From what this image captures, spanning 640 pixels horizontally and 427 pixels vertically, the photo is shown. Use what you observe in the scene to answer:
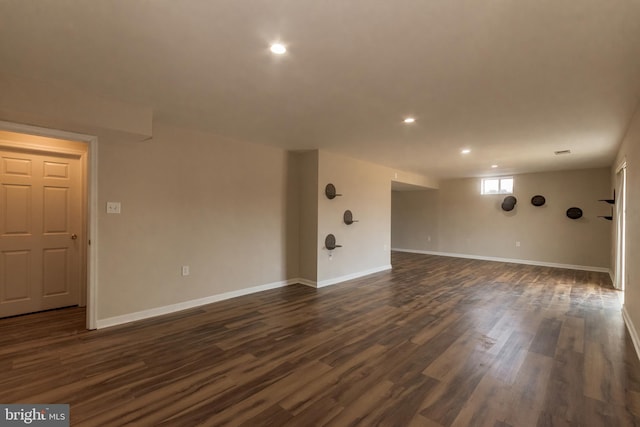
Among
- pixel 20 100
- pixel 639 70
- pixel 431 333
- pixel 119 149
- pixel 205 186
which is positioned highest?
pixel 639 70

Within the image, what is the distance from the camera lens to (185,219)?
3.80m

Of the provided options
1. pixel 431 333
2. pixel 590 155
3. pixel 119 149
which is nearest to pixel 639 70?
pixel 431 333

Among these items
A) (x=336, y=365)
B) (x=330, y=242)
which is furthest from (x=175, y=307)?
(x=330, y=242)

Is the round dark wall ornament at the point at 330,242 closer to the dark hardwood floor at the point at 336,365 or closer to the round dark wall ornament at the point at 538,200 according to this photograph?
the dark hardwood floor at the point at 336,365

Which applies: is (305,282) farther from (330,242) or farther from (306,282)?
(330,242)

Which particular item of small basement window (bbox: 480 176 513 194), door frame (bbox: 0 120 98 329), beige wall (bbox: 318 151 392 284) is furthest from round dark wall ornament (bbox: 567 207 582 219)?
door frame (bbox: 0 120 98 329)

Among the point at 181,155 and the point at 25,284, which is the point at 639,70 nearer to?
the point at 181,155

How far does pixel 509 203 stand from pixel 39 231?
9.42m

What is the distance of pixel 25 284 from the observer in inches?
139

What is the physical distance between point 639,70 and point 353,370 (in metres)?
3.16

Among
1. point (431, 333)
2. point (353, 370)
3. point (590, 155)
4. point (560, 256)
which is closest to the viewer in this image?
point (353, 370)

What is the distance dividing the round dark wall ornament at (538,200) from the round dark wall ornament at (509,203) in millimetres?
375

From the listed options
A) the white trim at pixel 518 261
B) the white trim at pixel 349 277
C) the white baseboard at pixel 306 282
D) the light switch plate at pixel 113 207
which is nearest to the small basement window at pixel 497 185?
the white trim at pixel 518 261

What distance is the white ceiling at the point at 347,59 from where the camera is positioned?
1598 millimetres
